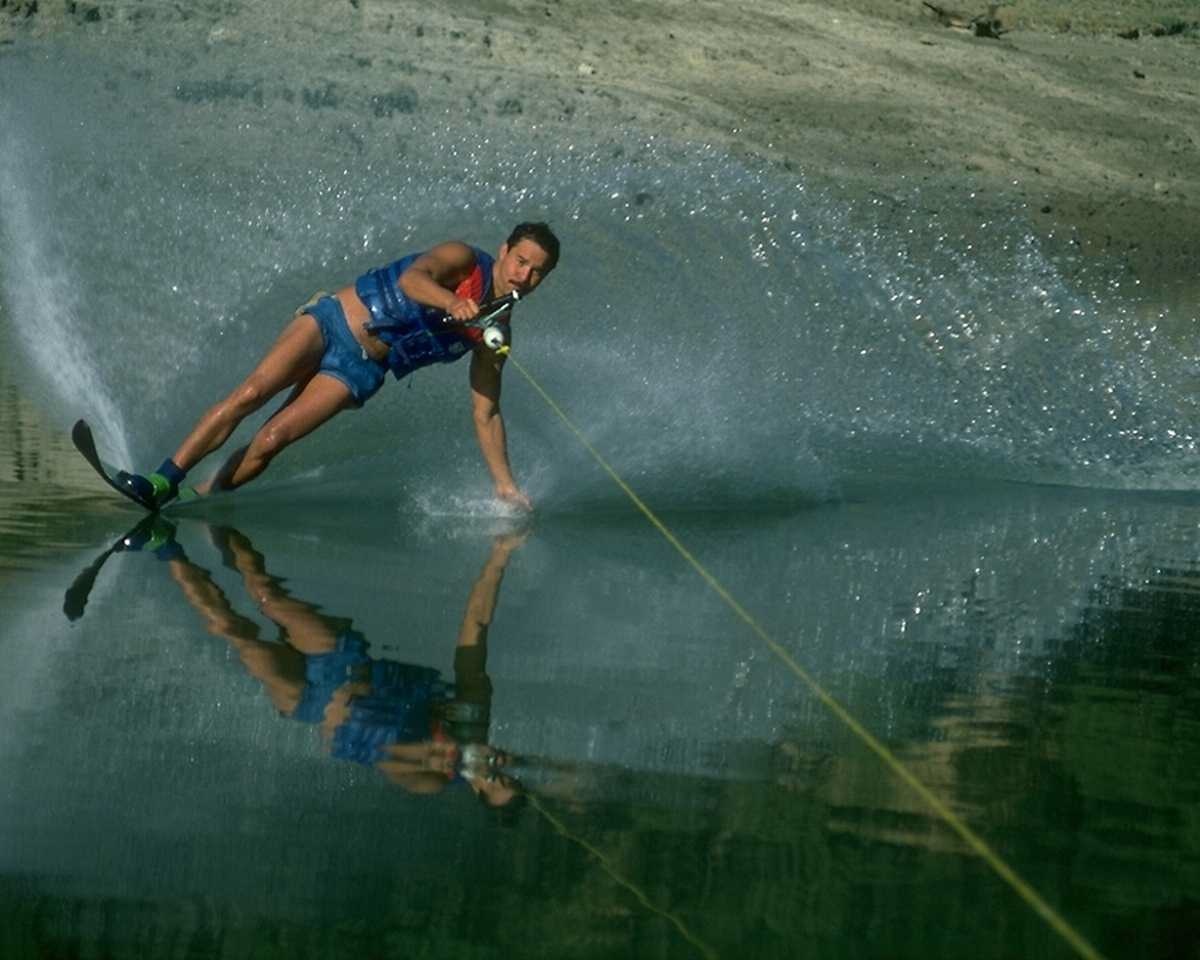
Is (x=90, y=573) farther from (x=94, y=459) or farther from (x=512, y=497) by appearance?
(x=512, y=497)

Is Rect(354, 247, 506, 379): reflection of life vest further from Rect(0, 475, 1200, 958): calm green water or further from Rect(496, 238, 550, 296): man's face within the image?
Rect(0, 475, 1200, 958): calm green water

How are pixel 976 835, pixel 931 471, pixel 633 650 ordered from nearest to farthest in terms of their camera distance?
pixel 976 835 → pixel 633 650 → pixel 931 471

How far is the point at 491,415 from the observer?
7734 millimetres

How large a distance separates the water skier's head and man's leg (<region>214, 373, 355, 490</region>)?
68 centimetres

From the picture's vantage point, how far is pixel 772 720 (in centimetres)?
492

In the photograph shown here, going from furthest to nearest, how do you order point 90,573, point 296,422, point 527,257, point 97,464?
1. point 296,422
2. point 527,257
3. point 97,464
4. point 90,573

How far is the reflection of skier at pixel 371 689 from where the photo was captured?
14.0 feet

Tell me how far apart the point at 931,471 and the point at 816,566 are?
2861 mm

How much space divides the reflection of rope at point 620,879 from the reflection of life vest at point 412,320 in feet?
11.8

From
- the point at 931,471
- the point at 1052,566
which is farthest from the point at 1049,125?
the point at 1052,566

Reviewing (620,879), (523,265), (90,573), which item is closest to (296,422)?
(523,265)

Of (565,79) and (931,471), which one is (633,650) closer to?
(931,471)

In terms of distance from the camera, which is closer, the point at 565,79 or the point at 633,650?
the point at 633,650

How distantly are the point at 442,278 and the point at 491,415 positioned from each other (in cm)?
53
